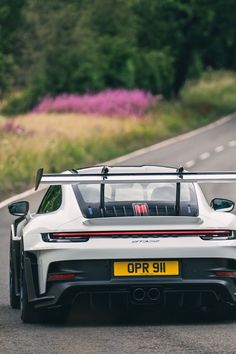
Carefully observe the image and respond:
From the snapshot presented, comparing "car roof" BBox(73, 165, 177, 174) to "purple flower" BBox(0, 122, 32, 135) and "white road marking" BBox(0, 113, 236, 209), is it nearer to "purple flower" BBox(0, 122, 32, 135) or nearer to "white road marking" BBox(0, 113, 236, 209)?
"white road marking" BBox(0, 113, 236, 209)

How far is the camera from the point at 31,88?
62.1 metres

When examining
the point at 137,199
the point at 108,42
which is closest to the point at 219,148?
the point at 108,42

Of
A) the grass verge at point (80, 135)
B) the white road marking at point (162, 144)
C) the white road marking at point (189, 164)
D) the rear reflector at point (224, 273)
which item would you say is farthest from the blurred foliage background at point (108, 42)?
the rear reflector at point (224, 273)

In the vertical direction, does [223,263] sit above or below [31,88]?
below

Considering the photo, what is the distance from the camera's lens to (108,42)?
6241cm

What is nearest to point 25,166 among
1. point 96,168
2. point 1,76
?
point 1,76

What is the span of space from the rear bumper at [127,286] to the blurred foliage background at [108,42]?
46.5m

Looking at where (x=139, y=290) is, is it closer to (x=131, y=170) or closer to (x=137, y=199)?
(x=137, y=199)

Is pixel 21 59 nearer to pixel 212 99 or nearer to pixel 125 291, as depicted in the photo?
pixel 212 99

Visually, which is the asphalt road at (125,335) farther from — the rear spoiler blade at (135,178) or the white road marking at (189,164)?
the white road marking at (189,164)

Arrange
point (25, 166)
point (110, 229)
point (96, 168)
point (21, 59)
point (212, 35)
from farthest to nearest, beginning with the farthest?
1. point (212, 35)
2. point (21, 59)
3. point (25, 166)
4. point (96, 168)
5. point (110, 229)

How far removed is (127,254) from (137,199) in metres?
0.88

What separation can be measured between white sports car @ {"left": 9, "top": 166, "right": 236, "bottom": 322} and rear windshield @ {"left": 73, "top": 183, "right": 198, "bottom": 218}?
0.02 meters

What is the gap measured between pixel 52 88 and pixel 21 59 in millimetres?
1766
